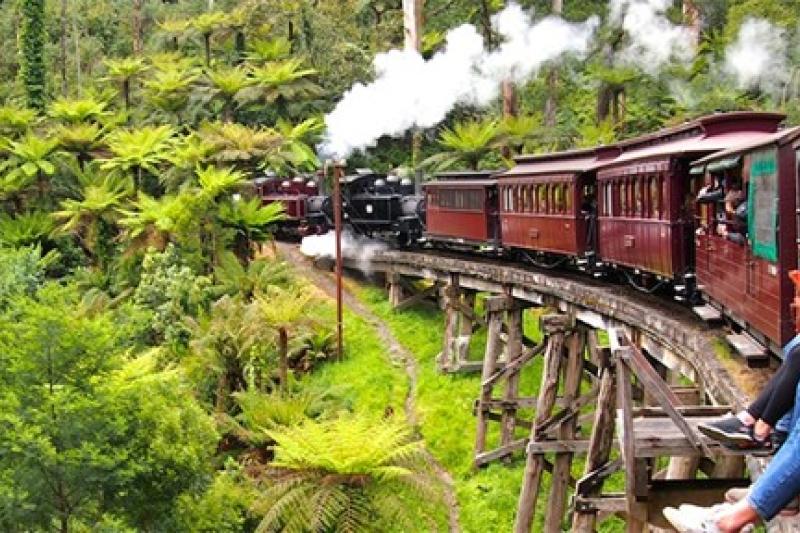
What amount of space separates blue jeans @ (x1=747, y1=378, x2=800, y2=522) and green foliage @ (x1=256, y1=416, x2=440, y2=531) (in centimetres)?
847

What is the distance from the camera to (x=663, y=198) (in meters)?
12.1

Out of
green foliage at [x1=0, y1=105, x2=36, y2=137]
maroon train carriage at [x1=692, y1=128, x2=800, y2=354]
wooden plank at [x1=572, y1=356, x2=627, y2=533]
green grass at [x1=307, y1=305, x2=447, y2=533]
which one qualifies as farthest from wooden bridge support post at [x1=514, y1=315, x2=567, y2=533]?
green foliage at [x1=0, y1=105, x2=36, y2=137]

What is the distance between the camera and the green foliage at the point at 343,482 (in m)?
11.6

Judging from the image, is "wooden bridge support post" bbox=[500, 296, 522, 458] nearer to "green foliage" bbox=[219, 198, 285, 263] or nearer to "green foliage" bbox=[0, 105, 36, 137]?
"green foliage" bbox=[219, 198, 285, 263]

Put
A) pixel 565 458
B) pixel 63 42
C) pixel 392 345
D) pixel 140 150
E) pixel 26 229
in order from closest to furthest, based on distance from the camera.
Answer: pixel 565 458 → pixel 392 345 → pixel 140 150 → pixel 26 229 → pixel 63 42

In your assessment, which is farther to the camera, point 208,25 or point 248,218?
point 208,25

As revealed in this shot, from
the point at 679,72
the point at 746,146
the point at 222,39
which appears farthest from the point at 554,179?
the point at 222,39

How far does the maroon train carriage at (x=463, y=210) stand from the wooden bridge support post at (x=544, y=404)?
788 centimetres

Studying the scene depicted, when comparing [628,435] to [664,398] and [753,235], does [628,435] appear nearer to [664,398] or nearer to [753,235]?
[664,398]

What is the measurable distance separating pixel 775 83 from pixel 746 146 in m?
16.5

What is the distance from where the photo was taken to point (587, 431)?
1602 cm

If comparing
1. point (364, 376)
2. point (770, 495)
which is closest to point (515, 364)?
point (364, 376)

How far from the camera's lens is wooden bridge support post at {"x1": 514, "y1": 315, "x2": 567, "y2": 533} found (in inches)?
488

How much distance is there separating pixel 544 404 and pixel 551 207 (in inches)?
211
